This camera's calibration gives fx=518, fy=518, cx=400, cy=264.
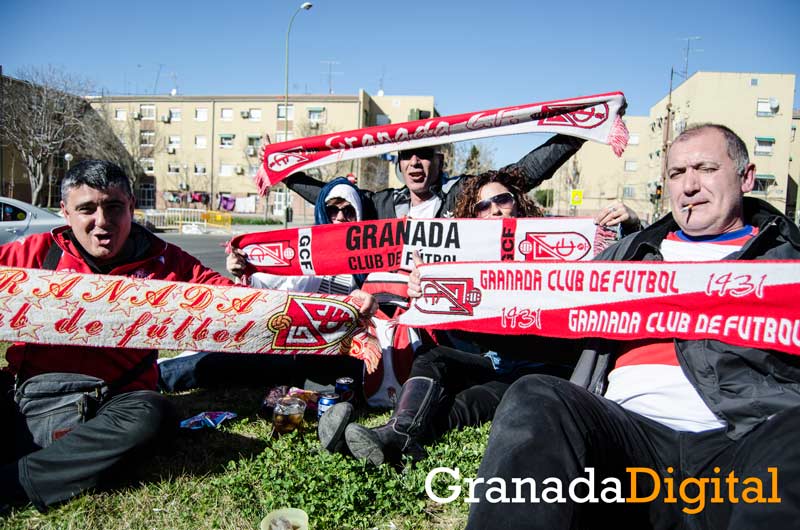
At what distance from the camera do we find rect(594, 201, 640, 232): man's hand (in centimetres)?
351

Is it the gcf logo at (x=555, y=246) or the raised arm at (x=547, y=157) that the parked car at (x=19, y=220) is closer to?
the raised arm at (x=547, y=157)

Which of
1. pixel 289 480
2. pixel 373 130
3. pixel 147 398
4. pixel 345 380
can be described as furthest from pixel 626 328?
pixel 373 130

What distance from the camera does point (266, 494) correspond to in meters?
2.79

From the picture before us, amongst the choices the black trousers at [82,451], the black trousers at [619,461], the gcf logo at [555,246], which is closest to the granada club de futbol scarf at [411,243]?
the gcf logo at [555,246]

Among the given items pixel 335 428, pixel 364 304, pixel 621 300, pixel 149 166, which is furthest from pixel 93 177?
pixel 149 166

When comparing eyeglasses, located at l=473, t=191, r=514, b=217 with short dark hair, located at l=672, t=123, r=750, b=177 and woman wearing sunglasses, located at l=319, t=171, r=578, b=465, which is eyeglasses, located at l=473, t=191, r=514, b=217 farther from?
short dark hair, located at l=672, t=123, r=750, b=177

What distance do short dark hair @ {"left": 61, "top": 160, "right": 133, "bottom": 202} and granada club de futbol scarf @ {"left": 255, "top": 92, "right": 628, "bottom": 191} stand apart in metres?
1.95

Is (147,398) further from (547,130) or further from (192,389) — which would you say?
(547,130)

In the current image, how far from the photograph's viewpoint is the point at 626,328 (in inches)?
109

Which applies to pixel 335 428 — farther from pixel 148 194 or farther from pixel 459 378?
pixel 148 194

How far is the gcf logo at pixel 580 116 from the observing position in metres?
4.49

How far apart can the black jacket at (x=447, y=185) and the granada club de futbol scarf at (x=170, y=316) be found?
1402 millimetres

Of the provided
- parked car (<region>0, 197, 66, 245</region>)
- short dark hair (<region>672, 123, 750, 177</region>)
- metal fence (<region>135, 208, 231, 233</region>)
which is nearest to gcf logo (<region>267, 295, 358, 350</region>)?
short dark hair (<region>672, 123, 750, 177</region>)

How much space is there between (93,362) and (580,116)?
4186mm
